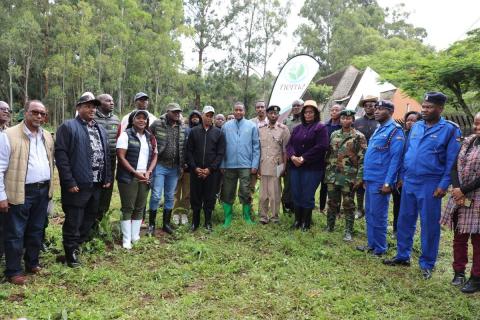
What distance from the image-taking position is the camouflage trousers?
580 centimetres

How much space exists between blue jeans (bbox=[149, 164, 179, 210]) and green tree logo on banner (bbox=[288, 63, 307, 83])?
20.1ft

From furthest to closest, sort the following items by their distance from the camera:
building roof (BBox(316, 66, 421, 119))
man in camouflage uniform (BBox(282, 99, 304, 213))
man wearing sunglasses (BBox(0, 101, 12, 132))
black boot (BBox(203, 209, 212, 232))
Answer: building roof (BBox(316, 66, 421, 119)) < man in camouflage uniform (BBox(282, 99, 304, 213)) < black boot (BBox(203, 209, 212, 232)) < man wearing sunglasses (BBox(0, 101, 12, 132))

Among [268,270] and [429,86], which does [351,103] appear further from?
[268,270]

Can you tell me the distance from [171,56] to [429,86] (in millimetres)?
19943

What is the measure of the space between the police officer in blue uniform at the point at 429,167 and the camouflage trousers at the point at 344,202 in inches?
43.0

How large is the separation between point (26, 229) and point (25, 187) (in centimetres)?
54

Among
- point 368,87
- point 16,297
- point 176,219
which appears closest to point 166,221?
point 176,219

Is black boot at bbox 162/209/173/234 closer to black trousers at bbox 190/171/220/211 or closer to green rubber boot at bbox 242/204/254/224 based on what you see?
black trousers at bbox 190/171/220/211

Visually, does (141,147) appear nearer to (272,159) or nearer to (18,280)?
(18,280)

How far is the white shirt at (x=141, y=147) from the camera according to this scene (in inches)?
202

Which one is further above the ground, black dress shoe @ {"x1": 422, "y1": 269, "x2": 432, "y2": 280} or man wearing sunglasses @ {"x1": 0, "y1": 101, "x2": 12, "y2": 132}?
man wearing sunglasses @ {"x1": 0, "y1": 101, "x2": 12, "y2": 132}

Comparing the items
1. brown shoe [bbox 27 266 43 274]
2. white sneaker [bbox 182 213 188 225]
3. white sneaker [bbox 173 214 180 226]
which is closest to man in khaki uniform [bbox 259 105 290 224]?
white sneaker [bbox 182 213 188 225]

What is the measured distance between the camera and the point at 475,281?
420 centimetres

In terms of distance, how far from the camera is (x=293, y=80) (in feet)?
36.4
